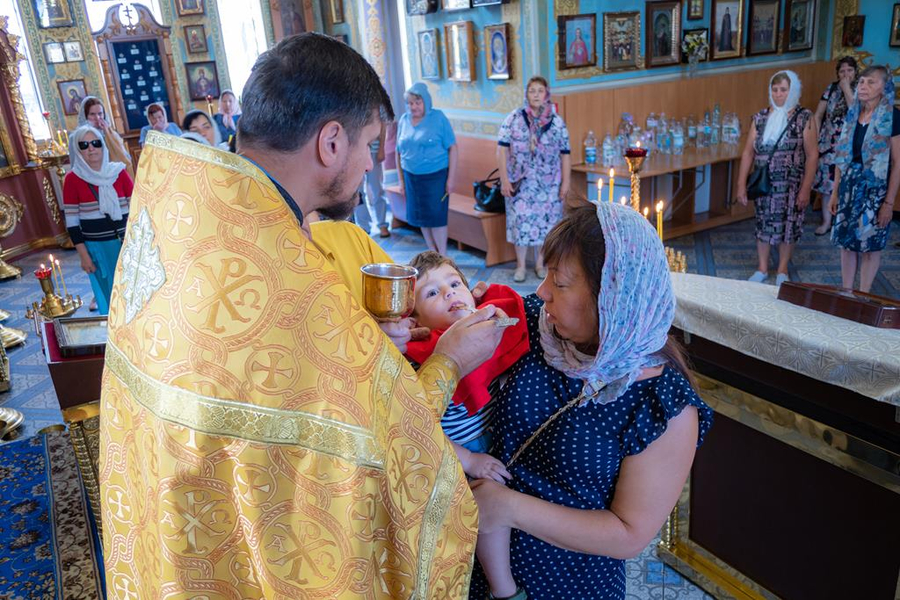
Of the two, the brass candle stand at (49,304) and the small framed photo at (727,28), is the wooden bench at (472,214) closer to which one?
the small framed photo at (727,28)

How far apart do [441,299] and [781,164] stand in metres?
4.93

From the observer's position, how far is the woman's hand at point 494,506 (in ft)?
4.53

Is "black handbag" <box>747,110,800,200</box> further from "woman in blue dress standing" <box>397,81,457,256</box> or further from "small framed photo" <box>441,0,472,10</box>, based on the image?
"small framed photo" <box>441,0,472,10</box>

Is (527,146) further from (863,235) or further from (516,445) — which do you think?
(516,445)

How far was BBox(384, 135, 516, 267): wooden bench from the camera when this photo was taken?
7.26 m

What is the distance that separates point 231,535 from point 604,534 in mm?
737

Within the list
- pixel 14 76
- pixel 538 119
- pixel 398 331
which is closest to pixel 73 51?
pixel 14 76

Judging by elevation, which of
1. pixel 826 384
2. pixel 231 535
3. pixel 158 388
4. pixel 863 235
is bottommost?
pixel 863 235

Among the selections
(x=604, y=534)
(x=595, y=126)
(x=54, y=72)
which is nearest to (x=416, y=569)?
(x=604, y=534)

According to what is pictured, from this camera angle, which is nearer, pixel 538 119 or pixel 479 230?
pixel 538 119

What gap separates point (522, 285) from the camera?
658 centimetres

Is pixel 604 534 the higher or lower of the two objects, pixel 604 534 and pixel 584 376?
the lower

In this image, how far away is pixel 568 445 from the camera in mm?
1409

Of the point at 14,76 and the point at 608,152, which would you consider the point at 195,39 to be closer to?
the point at 14,76
